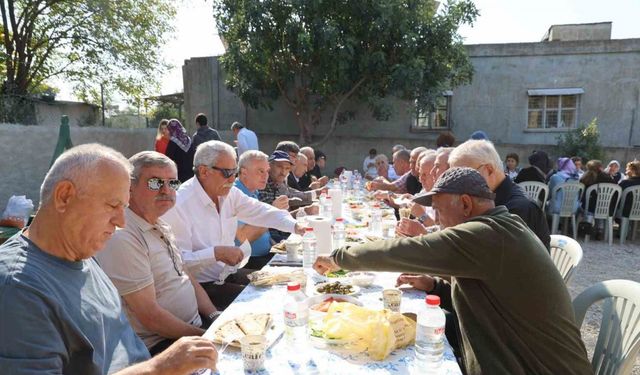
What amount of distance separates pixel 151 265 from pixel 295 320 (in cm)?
98

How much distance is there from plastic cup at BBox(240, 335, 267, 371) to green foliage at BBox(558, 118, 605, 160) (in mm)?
13353

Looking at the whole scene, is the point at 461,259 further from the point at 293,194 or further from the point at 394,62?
the point at 394,62

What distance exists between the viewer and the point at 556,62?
44.9 ft

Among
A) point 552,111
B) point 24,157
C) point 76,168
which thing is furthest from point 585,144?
point 76,168

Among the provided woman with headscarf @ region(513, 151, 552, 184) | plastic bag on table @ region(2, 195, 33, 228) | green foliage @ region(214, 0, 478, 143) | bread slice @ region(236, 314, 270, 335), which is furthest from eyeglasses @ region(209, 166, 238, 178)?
green foliage @ region(214, 0, 478, 143)

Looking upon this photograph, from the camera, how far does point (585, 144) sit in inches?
484

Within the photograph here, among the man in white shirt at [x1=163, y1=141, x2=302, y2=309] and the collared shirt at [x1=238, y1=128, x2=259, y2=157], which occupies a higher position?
the collared shirt at [x1=238, y1=128, x2=259, y2=157]

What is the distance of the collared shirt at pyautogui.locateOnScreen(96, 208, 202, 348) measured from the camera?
2.03 meters

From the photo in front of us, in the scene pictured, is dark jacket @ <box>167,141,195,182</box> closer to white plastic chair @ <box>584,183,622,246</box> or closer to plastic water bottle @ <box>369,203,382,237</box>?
plastic water bottle @ <box>369,203,382,237</box>

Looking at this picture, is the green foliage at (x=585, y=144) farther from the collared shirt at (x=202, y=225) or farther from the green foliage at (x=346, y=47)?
the collared shirt at (x=202, y=225)

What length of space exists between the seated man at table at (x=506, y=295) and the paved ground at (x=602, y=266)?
115 inches

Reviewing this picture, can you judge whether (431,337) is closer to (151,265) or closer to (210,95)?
(151,265)

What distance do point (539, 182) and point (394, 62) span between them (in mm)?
5932

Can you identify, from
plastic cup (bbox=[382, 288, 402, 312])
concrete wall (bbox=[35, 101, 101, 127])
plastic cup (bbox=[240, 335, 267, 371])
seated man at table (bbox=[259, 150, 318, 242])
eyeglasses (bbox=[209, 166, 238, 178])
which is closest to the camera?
plastic cup (bbox=[240, 335, 267, 371])
